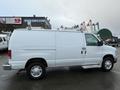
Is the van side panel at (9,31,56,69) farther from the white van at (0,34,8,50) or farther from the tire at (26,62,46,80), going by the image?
the white van at (0,34,8,50)

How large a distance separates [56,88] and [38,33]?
262 cm

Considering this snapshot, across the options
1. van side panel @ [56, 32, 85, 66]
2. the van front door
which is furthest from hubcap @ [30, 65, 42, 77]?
the van front door

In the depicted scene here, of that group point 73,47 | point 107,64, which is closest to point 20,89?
point 73,47

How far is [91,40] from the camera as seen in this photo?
903 cm

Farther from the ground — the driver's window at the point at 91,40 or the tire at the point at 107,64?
the driver's window at the point at 91,40

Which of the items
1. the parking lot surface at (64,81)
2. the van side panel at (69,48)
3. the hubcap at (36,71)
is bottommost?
the parking lot surface at (64,81)

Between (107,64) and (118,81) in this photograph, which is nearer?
(118,81)

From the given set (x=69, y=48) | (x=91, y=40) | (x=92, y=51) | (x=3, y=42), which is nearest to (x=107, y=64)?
(x=92, y=51)

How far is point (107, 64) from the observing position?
9500mm

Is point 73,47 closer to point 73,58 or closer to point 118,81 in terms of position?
point 73,58

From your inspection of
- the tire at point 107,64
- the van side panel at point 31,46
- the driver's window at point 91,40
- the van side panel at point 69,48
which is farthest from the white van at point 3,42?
the tire at point 107,64

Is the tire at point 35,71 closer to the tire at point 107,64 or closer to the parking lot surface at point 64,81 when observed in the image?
the parking lot surface at point 64,81

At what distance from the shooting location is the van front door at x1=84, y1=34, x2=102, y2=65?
8.88 m

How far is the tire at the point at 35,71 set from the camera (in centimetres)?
786
